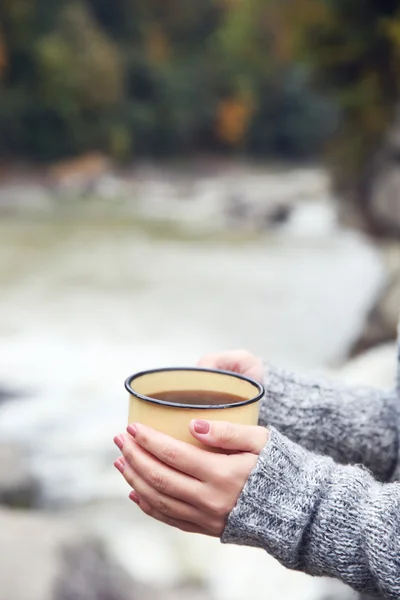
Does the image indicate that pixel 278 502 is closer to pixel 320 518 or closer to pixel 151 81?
pixel 320 518

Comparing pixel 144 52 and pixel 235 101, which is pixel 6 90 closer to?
pixel 144 52

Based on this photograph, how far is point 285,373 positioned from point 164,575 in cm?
107

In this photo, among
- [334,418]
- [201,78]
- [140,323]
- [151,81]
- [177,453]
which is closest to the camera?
[177,453]

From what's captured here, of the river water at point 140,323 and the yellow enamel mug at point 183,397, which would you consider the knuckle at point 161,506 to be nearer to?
the yellow enamel mug at point 183,397

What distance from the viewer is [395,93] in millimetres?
3660

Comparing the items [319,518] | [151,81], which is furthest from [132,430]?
[151,81]

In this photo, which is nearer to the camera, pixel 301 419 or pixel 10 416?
pixel 301 419

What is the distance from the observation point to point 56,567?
3.95ft

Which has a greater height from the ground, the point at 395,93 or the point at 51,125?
the point at 395,93

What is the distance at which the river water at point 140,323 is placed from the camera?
1.67 m

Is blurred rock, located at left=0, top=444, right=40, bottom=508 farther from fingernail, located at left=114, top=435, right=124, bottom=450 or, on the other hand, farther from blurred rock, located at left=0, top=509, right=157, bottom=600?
fingernail, located at left=114, top=435, right=124, bottom=450

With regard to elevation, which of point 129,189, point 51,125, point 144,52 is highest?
point 144,52

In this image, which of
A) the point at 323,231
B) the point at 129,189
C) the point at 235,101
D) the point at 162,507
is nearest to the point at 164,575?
the point at 162,507

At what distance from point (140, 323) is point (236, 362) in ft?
11.4
